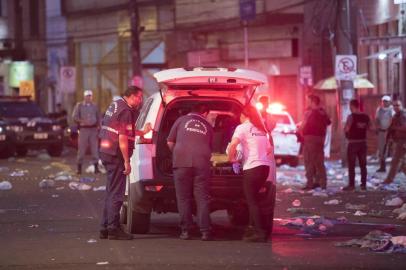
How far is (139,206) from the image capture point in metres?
12.5

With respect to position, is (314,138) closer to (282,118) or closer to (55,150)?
(282,118)

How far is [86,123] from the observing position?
77.6ft

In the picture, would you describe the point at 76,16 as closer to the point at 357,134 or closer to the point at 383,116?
the point at 383,116

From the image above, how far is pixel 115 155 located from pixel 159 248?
4.28 feet

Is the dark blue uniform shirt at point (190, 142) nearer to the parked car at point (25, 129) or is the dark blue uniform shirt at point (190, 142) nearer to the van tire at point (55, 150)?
the parked car at point (25, 129)

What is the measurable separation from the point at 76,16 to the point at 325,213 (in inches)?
1530

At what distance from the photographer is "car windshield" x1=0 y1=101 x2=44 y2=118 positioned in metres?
32.7

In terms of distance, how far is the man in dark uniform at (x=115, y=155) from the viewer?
12320 millimetres

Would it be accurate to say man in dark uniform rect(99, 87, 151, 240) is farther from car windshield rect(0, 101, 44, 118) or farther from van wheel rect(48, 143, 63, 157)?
van wheel rect(48, 143, 63, 157)

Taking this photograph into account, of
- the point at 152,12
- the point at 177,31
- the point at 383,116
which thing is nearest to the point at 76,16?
the point at 152,12

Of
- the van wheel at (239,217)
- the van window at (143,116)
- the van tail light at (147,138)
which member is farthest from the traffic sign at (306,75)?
the van tail light at (147,138)

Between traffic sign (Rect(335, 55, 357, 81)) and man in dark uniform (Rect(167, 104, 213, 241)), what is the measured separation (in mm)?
12903

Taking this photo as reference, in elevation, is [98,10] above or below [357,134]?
above

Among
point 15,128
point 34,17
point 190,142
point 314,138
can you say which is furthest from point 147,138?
point 34,17
